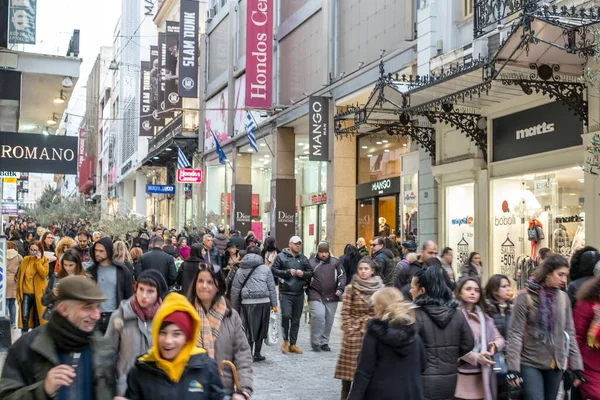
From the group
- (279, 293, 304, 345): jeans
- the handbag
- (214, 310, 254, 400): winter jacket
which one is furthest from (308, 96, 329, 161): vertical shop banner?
(214, 310, 254, 400): winter jacket

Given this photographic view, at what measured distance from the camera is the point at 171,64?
147ft

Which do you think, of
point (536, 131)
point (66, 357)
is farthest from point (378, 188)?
point (66, 357)

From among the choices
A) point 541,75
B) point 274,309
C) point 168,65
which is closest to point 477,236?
point 541,75

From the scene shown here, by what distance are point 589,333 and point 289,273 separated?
7.11m

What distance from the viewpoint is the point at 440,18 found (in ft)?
63.6

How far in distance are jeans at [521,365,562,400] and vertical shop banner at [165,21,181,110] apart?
40.1m

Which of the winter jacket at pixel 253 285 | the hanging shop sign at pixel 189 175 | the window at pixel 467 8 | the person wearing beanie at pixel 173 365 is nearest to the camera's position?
the person wearing beanie at pixel 173 365

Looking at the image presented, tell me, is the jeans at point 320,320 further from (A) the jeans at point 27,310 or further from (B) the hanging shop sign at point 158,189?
(B) the hanging shop sign at point 158,189

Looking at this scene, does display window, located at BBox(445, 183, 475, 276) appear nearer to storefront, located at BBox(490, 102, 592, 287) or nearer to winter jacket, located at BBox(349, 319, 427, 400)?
storefront, located at BBox(490, 102, 592, 287)

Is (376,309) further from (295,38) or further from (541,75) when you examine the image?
(295,38)

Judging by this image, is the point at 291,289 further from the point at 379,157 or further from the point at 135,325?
the point at 379,157

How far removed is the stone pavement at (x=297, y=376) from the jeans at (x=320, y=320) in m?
0.24

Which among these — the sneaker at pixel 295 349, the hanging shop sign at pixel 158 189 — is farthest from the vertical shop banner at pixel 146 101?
the sneaker at pixel 295 349

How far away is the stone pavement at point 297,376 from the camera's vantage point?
9.76 metres
